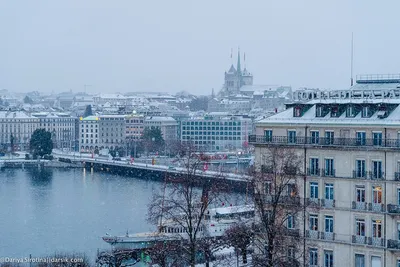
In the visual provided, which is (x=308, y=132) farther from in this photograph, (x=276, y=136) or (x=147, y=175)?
(x=147, y=175)

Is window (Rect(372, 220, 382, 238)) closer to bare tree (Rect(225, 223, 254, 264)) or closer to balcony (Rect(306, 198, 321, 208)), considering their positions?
balcony (Rect(306, 198, 321, 208))

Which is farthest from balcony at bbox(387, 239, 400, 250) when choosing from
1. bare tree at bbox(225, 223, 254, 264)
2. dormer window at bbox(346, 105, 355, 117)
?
bare tree at bbox(225, 223, 254, 264)

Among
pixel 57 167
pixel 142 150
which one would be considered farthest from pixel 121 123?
pixel 57 167

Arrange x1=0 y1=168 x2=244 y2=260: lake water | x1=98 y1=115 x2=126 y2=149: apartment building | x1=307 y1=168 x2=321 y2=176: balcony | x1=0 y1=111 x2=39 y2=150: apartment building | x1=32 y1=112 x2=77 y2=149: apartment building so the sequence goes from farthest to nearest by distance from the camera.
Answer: x1=32 y1=112 x2=77 y2=149: apartment building
x1=0 y1=111 x2=39 y2=150: apartment building
x1=98 y1=115 x2=126 y2=149: apartment building
x1=0 y1=168 x2=244 y2=260: lake water
x1=307 y1=168 x2=321 y2=176: balcony

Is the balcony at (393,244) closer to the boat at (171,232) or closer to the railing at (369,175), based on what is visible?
the railing at (369,175)

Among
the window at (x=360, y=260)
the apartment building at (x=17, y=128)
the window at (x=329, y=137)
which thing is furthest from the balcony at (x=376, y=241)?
the apartment building at (x=17, y=128)

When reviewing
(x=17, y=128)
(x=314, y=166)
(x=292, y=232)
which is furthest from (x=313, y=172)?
(x=17, y=128)
